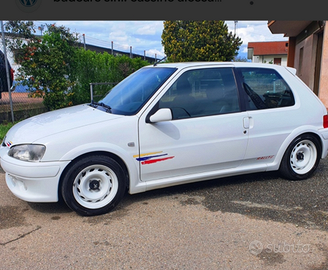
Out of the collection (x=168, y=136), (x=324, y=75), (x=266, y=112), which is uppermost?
(x=324, y=75)

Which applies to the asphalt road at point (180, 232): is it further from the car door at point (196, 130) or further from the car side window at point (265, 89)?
the car side window at point (265, 89)

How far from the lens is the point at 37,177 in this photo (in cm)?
373

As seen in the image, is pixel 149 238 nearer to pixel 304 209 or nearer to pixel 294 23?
pixel 304 209

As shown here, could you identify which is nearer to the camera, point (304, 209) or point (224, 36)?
point (304, 209)

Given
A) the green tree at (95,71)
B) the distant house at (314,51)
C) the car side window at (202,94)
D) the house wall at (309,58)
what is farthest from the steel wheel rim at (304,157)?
the house wall at (309,58)

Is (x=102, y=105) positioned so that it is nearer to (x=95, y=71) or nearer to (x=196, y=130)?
(x=196, y=130)

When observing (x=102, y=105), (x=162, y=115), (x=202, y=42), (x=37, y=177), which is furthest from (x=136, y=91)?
(x=202, y=42)

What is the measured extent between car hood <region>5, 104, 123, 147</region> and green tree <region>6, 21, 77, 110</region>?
577cm

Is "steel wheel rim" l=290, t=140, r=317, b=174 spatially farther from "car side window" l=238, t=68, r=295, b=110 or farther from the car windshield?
the car windshield

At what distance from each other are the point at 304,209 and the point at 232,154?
114 cm

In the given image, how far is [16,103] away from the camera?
1009 cm

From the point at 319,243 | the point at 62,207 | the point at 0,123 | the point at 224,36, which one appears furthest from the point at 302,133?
the point at 224,36

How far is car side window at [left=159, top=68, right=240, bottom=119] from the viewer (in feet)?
14.4

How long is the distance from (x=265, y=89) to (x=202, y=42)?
1710cm
